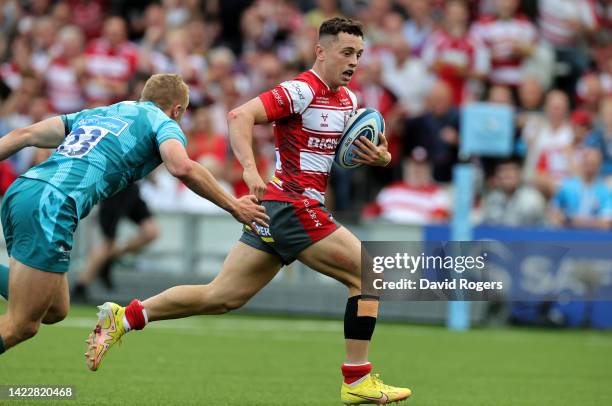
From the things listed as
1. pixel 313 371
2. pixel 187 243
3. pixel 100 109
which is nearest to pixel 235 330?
pixel 187 243

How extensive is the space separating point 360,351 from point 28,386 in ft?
7.99

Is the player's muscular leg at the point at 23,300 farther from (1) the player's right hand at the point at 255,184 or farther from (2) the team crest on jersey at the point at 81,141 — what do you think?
(1) the player's right hand at the point at 255,184

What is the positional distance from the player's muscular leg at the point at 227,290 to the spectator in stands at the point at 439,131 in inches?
349

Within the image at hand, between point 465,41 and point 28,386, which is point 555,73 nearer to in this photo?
point 465,41

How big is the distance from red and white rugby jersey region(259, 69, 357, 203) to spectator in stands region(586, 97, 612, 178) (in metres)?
8.98

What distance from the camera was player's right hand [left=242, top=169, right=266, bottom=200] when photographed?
7.62 m

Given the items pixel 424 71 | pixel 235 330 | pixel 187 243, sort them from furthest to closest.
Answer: pixel 424 71, pixel 187 243, pixel 235 330

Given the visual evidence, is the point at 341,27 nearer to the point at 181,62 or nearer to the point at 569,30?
the point at 181,62

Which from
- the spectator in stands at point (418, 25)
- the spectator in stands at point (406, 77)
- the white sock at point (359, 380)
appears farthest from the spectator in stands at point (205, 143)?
the white sock at point (359, 380)

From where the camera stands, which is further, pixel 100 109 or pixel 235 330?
pixel 235 330

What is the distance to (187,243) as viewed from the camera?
16.8 metres

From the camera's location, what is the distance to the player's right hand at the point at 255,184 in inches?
300

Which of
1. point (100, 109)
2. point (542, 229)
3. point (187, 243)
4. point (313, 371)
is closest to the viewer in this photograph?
point (100, 109)

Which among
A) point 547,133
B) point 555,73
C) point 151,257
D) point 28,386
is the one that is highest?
point 555,73
